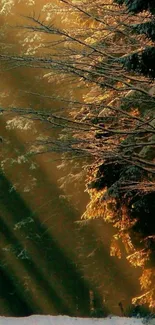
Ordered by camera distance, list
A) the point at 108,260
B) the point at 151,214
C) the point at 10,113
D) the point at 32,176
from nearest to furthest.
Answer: the point at 10,113 → the point at 151,214 → the point at 108,260 → the point at 32,176

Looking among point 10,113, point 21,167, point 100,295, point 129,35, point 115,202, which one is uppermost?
point 21,167

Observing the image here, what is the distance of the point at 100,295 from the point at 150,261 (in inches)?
578

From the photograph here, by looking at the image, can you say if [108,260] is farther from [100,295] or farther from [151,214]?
[151,214]

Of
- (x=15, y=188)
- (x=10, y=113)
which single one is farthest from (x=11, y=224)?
(x=10, y=113)

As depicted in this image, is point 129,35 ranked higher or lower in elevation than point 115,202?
higher

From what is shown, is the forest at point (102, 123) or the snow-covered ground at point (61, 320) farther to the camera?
the snow-covered ground at point (61, 320)

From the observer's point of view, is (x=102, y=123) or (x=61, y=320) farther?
(x=61, y=320)

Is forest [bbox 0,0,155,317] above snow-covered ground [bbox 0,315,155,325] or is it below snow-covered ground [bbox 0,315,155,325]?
above

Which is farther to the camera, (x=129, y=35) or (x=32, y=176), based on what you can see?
(x=32, y=176)

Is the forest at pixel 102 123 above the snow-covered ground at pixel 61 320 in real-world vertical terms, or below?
above

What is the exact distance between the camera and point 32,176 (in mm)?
29062

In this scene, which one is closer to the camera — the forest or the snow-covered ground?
the forest

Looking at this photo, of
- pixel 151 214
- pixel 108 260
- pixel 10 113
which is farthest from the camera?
pixel 108 260

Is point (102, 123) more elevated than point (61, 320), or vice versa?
point (102, 123)
